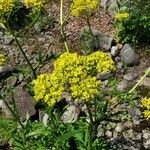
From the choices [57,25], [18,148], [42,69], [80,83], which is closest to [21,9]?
[57,25]

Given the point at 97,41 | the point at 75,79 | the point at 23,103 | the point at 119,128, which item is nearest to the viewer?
the point at 75,79

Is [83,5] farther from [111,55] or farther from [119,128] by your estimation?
[111,55]

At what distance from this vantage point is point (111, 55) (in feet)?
34.6

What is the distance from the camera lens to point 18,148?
23.4ft

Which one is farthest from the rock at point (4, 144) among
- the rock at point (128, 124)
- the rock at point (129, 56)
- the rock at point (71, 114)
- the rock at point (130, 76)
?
the rock at point (129, 56)

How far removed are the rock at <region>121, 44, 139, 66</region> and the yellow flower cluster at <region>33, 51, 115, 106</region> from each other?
5063 mm

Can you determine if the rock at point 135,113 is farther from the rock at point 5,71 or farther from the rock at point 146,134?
the rock at point 5,71

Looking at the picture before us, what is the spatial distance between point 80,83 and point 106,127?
372 centimetres

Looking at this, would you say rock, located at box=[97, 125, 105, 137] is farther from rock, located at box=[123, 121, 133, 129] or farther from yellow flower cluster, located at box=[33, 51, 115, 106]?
yellow flower cluster, located at box=[33, 51, 115, 106]

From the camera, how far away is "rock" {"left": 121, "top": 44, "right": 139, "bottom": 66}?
10.3 metres

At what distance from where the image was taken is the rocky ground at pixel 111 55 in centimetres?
848

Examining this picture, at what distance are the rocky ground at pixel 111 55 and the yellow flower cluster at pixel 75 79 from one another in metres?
3.01

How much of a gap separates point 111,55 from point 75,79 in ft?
18.8

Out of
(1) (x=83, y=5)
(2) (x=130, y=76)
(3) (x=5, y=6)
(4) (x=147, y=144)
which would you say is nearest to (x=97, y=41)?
(2) (x=130, y=76)
